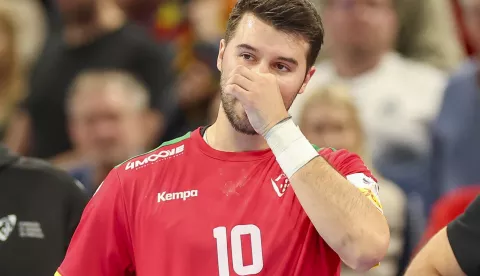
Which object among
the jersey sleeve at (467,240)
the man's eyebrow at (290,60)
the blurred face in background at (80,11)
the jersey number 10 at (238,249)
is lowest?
the jersey sleeve at (467,240)

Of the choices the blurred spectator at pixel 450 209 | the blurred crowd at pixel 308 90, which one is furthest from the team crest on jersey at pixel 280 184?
the blurred crowd at pixel 308 90

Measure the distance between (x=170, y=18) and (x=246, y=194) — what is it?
4906 millimetres

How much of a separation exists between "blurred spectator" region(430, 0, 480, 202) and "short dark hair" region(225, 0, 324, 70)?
2.90 meters

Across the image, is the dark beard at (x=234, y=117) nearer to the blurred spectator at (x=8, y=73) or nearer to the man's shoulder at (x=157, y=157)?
the man's shoulder at (x=157, y=157)

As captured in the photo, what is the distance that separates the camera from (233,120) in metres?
3.39

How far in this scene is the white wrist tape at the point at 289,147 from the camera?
10.7ft

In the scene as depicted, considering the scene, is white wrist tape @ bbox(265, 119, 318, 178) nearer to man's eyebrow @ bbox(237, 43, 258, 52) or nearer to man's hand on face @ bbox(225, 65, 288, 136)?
man's hand on face @ bbox(225, 65, 288, 136)

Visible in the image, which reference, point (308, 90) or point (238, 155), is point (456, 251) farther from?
point (308, 90)

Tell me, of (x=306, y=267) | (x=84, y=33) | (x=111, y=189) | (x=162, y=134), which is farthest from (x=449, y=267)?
(x=84, y=33)

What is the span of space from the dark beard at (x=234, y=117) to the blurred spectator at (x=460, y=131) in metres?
2.97

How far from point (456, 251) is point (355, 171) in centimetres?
61

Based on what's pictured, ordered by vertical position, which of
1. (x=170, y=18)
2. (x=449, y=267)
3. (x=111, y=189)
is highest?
(x=170, y=18)

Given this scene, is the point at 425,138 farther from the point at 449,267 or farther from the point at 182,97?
the point at 449,267

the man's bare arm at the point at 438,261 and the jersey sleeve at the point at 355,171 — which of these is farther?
the man's bare arm at the point at 438,261
